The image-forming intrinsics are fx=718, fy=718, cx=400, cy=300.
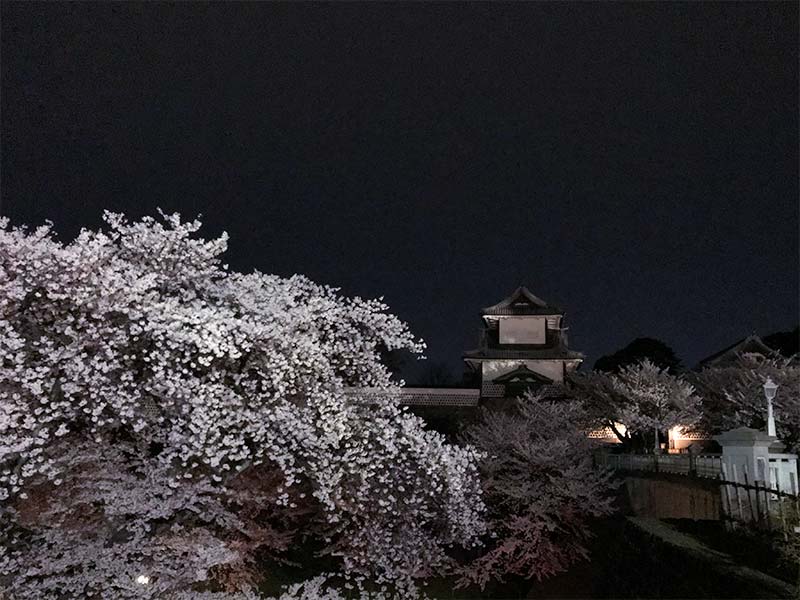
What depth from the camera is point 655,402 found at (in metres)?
27.8

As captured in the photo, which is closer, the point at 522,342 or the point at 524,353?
the point at 524,353

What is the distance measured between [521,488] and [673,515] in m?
3.22

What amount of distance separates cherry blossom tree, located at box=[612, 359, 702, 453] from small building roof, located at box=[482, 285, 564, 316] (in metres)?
9.72

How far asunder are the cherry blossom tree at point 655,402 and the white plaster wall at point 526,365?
8.71 m

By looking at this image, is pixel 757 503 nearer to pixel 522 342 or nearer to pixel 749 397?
pixel 749 397

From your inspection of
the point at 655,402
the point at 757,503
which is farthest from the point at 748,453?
the point at 655,402

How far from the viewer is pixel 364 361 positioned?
934 cm

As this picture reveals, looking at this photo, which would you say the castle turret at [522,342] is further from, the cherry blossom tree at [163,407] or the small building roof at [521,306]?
the cherry blossom tree at [163,407]

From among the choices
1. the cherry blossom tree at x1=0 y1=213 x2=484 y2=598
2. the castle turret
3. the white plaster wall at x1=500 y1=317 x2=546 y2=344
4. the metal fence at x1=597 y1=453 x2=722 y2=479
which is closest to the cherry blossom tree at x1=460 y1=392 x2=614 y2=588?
the metal fence at x1=597 y1=453 x2=722 y2=479

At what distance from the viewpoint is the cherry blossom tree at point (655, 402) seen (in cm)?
2730

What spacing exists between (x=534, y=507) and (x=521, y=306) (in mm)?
25614

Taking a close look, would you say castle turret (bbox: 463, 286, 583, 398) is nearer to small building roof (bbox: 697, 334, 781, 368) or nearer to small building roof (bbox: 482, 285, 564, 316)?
small building roof (bbox: 482, 285, 564, 316)

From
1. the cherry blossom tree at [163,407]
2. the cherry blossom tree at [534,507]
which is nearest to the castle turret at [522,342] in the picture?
the cherry blossom tree at [534,507]

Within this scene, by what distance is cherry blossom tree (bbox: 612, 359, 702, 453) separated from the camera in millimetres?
27297
